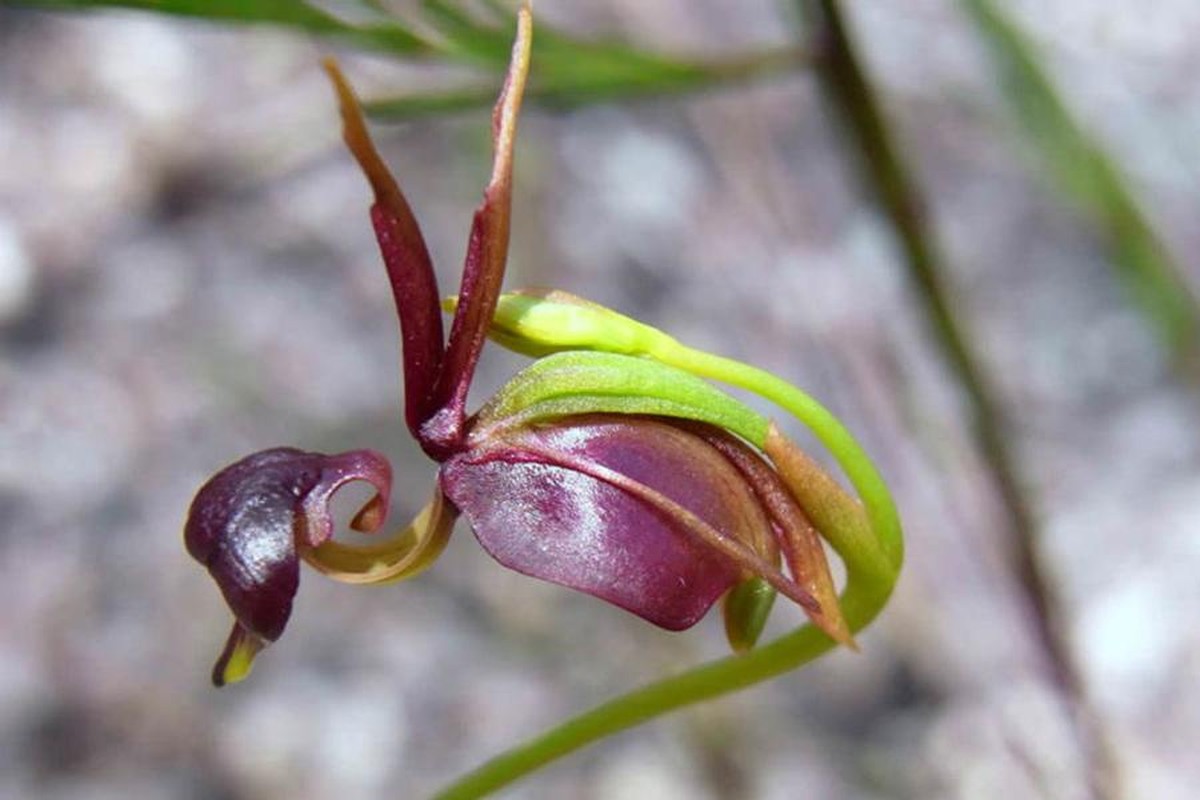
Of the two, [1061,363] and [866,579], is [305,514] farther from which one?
[1061,363]

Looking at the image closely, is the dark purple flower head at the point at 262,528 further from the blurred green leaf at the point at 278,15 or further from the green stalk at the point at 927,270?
the green stalk at the point at 927,270

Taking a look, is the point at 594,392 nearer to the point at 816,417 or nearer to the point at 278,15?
the point at 816,417

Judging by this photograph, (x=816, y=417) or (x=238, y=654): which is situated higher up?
(x=816, y=417)

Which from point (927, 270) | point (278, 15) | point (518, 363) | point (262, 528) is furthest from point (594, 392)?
point (518, 363)

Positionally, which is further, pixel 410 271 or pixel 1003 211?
pixel 1003 211

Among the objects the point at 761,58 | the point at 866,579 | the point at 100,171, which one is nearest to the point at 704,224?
the point at 100,171

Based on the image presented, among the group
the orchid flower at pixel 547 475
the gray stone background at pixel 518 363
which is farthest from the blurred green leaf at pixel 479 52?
the gray stone background at pixel 518 363
